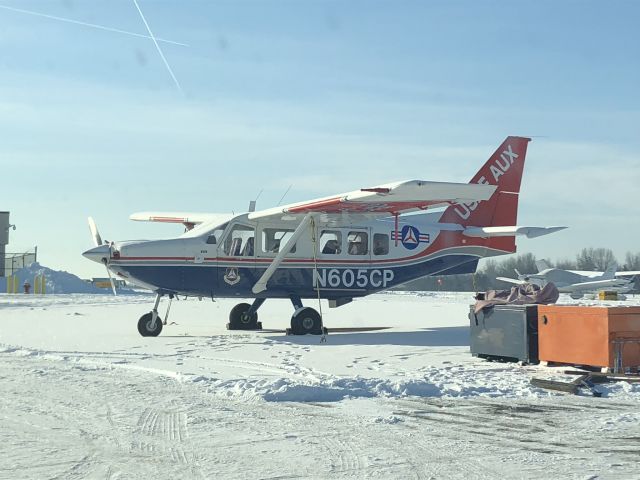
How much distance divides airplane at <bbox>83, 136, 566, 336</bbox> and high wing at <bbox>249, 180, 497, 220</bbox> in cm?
3

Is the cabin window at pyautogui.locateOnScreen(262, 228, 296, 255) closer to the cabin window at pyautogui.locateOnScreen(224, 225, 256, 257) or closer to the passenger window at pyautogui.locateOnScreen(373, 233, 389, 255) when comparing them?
the cabin window at pyautogui.locateOnScreen(224, 225, 256, 257)

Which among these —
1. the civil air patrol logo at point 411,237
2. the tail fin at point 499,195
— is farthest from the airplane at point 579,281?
the civil air patrol logo at point 411,237

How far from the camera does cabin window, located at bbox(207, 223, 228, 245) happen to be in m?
15.9

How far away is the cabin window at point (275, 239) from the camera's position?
16.4m

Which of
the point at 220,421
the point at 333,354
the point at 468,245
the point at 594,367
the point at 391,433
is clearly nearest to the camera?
the point at 391,433

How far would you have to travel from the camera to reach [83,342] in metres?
13.8

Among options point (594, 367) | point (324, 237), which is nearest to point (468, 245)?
point (324, 237)

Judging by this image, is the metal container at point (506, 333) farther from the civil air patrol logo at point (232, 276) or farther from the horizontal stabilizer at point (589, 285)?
the horizontal stabilizer at point (589, 285)

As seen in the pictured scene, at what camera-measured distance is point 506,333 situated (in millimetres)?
10930

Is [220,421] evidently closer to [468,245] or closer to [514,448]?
[514,448]

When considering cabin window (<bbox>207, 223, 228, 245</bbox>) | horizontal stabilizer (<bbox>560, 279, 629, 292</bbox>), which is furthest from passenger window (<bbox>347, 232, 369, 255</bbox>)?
horizontal stabilizer (<bbox>560, 279, 629, 292</bbox>)

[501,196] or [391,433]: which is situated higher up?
[501,196]

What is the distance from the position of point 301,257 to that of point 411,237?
2675 millimetres

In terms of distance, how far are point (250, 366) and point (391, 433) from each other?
453 centimetres
